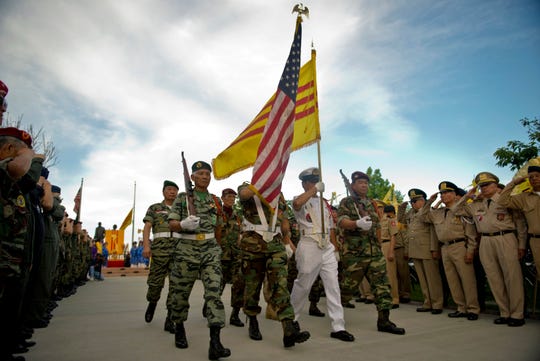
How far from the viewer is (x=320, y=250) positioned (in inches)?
208

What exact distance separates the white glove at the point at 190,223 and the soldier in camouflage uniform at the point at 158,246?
4.68 feet

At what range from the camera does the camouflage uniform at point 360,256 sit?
17.6 ft

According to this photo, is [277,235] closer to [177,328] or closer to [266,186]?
[266,186]

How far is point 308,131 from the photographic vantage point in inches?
228

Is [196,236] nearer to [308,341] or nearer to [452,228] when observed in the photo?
[308,341]

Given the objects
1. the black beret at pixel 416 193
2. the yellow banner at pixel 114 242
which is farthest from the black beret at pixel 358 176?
the yellow banner at pixel 114 242

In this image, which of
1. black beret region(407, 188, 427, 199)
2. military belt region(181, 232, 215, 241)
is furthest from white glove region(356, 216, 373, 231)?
black beret region(407, 188, 427, 199)

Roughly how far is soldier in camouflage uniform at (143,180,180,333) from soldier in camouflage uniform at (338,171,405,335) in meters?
2.71

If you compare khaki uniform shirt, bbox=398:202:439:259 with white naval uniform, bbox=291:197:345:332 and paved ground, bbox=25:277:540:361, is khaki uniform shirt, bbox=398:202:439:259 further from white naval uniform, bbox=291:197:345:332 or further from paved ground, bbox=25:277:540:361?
white naval uniform, bbox=291:197:345:332

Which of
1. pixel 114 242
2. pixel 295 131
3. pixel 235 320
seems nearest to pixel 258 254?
pixel 235 320

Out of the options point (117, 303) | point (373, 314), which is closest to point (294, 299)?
point (373, 314)

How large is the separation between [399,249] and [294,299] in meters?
4.84

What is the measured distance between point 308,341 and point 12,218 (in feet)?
11.7

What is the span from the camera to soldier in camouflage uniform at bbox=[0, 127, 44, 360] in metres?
2.96
